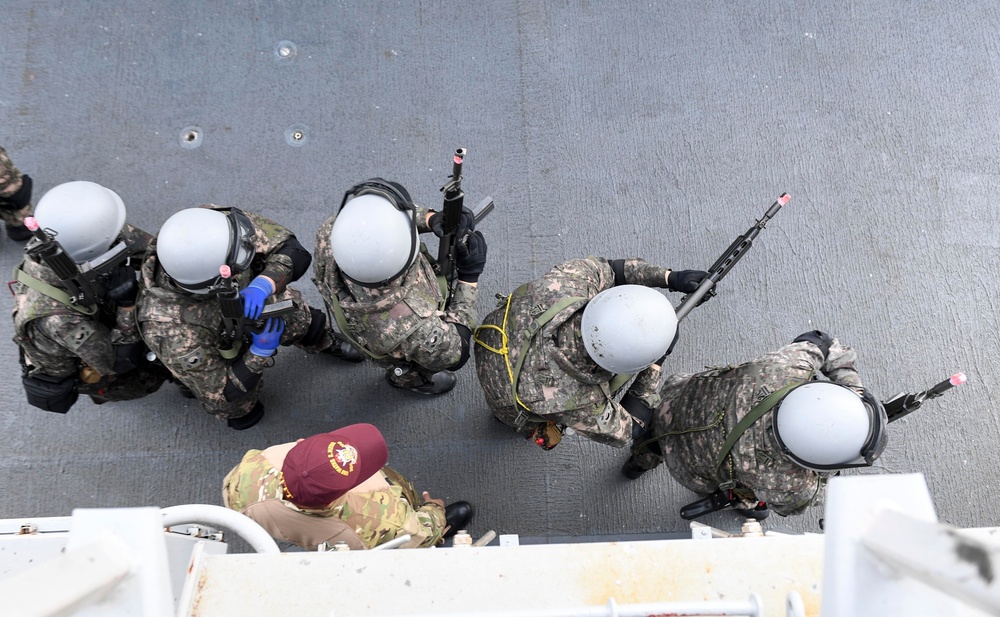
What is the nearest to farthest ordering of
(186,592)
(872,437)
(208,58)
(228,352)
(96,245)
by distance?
(186,592) < (872,437) < (96,245) < (228,352) < (208,58)

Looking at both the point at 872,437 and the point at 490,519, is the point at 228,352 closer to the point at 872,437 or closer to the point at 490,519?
the point at 490,519

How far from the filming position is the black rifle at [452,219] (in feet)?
7.88

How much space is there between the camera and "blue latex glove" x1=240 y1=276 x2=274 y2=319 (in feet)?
8.31

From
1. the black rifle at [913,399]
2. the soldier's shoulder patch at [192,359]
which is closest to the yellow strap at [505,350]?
the soldier's shoulder patch at [192,359]

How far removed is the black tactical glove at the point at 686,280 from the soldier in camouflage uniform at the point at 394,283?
966 millimetres

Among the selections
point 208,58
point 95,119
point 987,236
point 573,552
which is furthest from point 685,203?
point 95,119

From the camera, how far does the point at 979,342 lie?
11.1ft

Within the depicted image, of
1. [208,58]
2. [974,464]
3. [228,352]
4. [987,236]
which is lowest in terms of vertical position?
[974,464]

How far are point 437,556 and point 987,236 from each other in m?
4.02

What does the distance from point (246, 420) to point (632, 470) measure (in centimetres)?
207

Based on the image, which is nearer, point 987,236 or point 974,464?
point 974,464

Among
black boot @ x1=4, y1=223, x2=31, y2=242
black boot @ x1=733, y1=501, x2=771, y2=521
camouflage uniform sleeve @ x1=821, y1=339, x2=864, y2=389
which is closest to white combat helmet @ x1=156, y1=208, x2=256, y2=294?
black boot @ x1=4, y1=223, x2=31, y2=242

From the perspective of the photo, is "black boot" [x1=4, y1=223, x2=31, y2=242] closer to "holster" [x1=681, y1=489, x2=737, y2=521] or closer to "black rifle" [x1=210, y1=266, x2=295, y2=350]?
"black rifle" [x1=210, y1=266, x2=295, y2=350]

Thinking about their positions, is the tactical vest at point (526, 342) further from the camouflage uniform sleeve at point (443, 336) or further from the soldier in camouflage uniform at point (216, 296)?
the soldier in camouflage uniform at point (216, 296)
